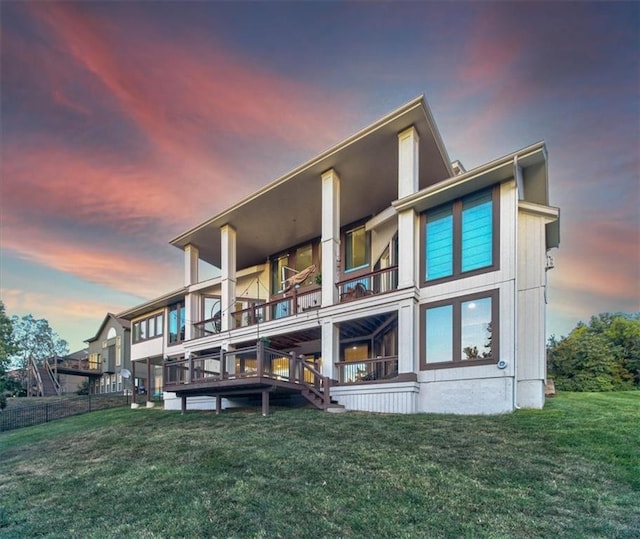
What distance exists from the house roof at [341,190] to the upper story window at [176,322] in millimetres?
3367

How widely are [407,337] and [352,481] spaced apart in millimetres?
5952

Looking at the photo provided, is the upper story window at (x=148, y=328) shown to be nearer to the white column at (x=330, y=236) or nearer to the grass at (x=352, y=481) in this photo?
the white column at (x=330, y=236)

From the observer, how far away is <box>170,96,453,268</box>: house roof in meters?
12.7

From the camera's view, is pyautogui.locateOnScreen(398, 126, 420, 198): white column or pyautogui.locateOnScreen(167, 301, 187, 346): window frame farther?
pyautogui.locateOnScreen(167, 301, 187, 346): window frame

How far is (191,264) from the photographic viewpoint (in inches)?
786

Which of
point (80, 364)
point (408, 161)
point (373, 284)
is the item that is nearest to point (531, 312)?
point (373, 284)

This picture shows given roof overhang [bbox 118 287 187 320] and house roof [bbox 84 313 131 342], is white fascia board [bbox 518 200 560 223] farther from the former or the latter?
house roof [bbox 84 313 131 342]

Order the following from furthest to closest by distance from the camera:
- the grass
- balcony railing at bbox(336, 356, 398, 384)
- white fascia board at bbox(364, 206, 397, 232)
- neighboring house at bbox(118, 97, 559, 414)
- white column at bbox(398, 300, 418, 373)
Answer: white fascia board at bbox(364, 206, 397, 232)
balcony railing at bbox(336, 356, 398, 384)
white column at bbox(398, 300, 418, 373)
neighboring house at bbox(118, 97, 559, 414)
the grass

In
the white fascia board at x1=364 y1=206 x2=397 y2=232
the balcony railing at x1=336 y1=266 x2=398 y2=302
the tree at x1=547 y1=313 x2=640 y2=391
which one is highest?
the white fascia board at x1=364 y1=206 x2=397 y2=232

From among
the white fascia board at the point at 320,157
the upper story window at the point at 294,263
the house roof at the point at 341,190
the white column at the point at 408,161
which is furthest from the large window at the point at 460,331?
the upper story window at the point at 294,263

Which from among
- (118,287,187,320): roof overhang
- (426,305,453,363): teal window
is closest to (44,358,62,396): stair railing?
(118,287,187,320): roof overhang

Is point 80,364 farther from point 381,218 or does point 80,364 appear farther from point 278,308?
point 381,218

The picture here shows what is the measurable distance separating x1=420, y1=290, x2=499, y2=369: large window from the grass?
1706 mm

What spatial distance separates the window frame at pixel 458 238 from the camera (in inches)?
440
